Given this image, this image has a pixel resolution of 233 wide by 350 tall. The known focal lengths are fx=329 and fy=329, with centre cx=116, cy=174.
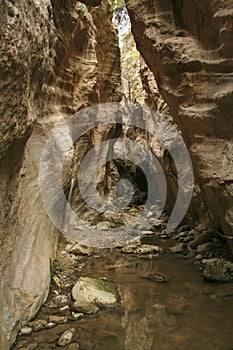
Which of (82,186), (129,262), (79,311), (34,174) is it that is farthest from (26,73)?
(82,186)

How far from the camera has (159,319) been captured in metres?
4.52

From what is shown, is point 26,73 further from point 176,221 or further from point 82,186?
point 176,221

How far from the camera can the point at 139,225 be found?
1037 cm

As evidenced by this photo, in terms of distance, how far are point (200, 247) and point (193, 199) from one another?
1668 mm

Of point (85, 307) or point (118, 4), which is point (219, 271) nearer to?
point (85, 307)

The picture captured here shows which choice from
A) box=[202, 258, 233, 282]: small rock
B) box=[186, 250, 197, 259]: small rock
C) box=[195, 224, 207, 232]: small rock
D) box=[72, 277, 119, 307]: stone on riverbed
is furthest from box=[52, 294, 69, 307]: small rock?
box=[195, 224, 207, 232]: small rock

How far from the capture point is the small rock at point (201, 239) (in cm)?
748

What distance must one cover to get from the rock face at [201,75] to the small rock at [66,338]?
3.12 m

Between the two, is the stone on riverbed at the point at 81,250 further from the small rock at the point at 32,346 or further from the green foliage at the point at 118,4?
the green foliage at the point at 118,4

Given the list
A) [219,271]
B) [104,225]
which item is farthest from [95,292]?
[104,225]

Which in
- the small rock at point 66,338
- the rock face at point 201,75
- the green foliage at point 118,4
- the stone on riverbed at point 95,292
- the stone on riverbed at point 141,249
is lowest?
the small rock at point 66,338

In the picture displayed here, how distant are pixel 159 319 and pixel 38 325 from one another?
→ 1617mm

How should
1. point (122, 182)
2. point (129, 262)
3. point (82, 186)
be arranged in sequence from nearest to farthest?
point (129, 262)
point (82, 186)
point (122, 182)

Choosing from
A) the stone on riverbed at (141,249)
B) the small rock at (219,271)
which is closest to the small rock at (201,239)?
the stone on riverbed at (141,249)
